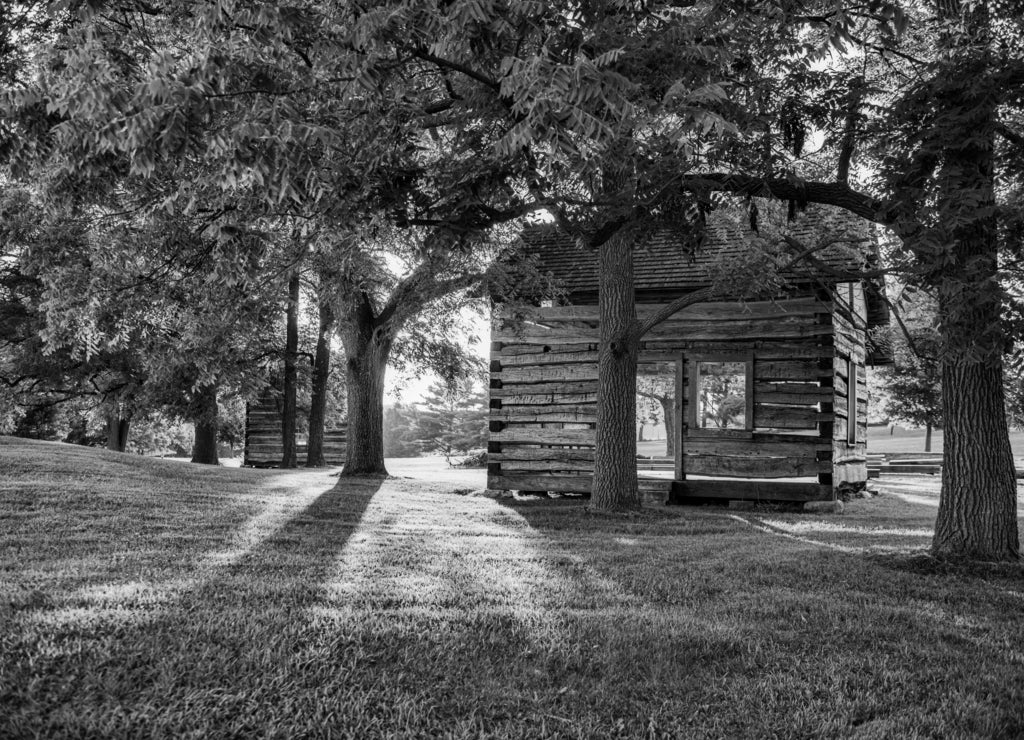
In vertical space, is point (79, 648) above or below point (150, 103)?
below

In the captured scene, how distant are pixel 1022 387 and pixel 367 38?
6.52 metres

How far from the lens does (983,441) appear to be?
7.96 meters

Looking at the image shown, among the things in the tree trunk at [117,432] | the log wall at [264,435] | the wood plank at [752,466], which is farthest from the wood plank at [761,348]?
the tree trunk at [117,432]

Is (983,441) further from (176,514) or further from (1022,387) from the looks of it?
(176,514)

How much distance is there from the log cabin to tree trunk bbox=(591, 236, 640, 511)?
148 cm

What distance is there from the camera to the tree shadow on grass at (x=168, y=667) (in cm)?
392

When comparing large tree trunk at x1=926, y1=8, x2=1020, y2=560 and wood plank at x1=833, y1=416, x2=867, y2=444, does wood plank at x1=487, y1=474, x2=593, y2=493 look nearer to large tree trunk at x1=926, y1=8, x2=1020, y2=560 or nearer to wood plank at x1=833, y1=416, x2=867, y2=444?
wood plank at x1=833, y1=416, x2=867, y2=444

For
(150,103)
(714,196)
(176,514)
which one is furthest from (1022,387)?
(176,514)

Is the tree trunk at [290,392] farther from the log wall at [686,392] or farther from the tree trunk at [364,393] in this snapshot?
the log wall at [686,392]

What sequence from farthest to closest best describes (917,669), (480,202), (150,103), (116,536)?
(116,536)
(480,202)
(917,669)
(150,103)

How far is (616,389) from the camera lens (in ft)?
42.0

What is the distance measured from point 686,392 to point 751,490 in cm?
230

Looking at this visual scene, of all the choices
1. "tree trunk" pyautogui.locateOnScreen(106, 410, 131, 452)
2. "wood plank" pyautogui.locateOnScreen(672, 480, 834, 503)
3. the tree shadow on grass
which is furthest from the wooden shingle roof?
"tree trunk" pyautogui.locateOnScreen(106, 410, 131, 452)

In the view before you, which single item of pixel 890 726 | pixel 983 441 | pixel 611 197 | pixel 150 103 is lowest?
pixel 890 726
